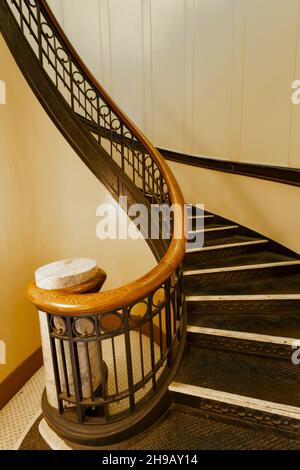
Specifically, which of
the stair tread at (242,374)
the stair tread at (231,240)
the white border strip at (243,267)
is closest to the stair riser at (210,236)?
the stair tread at (231,240)

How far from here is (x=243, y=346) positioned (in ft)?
6.10

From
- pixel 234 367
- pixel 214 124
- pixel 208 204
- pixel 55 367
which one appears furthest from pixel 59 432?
pixel 214 124

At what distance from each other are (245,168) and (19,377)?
296 centimetres

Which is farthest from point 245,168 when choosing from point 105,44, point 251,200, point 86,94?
point 105,44

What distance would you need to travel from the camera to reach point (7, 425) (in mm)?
2117

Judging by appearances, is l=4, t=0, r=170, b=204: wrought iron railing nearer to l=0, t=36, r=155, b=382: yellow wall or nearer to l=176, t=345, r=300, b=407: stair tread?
l=0, t=36, r=155, b=382: yellow wall

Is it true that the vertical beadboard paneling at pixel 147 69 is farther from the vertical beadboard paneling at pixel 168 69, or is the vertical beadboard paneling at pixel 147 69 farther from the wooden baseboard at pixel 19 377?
the wooden baseboard at pixel 19 377

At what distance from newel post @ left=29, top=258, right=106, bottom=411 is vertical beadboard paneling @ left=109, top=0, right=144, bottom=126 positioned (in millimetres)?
3609

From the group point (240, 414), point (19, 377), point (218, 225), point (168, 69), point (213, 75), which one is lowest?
point (19, 377)

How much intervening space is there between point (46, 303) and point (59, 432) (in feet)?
2.45

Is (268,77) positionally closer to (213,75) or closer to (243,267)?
(213,75)

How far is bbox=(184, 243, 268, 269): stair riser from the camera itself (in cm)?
266

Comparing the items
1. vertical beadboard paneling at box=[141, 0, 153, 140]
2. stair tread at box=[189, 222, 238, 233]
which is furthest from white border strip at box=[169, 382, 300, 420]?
vertical beadboard paneling at box=[141, 0, 153, 140]

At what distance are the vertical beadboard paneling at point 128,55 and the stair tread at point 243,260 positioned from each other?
2900 mm
